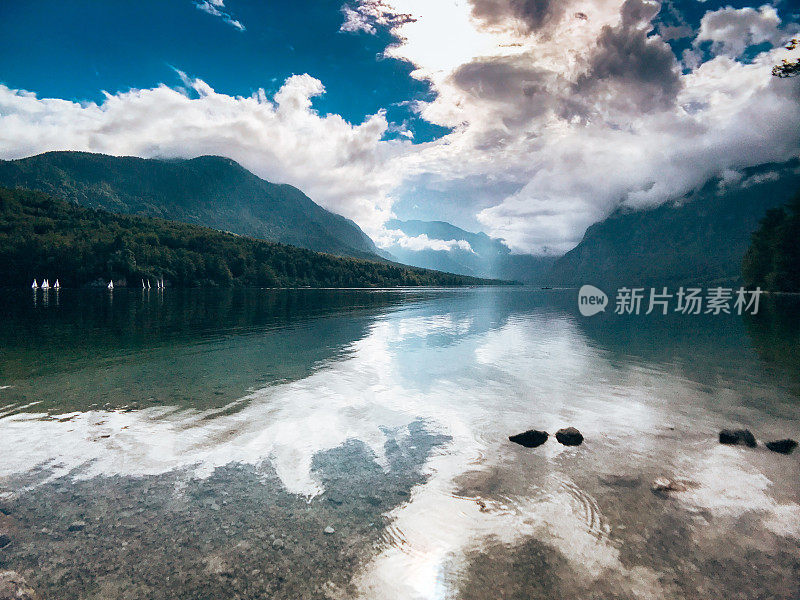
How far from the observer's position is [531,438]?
15.6 metres

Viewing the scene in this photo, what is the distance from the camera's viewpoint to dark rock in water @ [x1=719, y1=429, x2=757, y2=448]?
52.2ft

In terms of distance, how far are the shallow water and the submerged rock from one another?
239 millimetres

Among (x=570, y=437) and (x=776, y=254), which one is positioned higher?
(x=776, y=254)

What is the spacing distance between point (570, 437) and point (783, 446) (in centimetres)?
826

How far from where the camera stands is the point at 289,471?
13039 millimetres

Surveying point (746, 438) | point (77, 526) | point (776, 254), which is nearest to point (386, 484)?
point (77, 526)

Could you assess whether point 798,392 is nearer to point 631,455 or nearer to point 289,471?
point 631,455

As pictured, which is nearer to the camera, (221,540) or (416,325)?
(221,540)

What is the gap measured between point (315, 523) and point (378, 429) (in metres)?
7.53

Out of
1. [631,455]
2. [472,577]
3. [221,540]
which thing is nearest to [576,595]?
[472,577]

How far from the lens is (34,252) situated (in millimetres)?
189375

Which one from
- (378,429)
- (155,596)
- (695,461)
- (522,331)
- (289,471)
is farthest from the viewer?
(522,331)

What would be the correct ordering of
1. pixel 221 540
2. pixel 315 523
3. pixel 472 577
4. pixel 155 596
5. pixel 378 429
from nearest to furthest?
pixel 155 596 < pixel 472 577 < pixel 221 540 < pixel 315 523 < pixel 378 429

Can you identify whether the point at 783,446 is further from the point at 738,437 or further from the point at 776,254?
the point at 776,254
